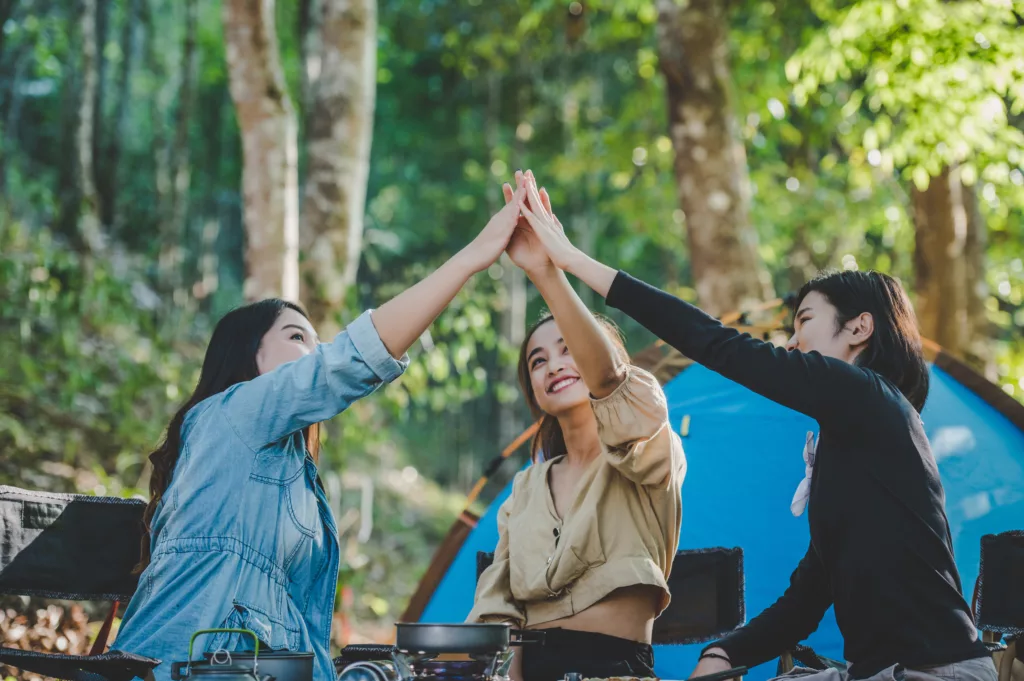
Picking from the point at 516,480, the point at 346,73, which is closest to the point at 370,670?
the point at 516,480

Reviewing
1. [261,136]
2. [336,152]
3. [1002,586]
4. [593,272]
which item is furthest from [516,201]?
[336,152]

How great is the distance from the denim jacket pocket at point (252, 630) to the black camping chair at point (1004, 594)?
1.79 metres

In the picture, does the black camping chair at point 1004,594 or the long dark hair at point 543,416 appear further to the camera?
the long dark hair at point 543,416

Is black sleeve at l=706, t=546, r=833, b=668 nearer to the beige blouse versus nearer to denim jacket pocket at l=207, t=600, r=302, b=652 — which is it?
the beige blouse

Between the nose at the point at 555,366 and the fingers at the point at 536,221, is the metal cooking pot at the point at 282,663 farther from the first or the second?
the nose at the point at 555,366

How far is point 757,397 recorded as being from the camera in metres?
3.75

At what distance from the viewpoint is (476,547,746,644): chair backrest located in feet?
9.43

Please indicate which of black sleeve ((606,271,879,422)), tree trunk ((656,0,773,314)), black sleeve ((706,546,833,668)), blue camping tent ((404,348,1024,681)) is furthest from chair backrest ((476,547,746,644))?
tree trunk ((656,0,773,314))

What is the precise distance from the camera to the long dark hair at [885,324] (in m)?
2.16

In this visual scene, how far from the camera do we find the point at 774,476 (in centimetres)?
362

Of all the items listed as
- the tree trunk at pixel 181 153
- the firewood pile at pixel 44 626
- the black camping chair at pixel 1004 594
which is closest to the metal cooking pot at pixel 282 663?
the black camping chair at pixel 1004 594

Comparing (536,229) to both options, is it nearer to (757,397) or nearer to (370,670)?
(370,670)

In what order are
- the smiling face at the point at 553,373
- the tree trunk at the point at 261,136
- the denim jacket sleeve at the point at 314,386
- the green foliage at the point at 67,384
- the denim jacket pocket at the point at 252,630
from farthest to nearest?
the green foliage at the point at 67,384 < the tree trunk at the point at 261,136 < the smiling face at the point at 553,373 < the denim jacket pocket at the point at 252,630 < the denim jacket sleeve at the point at 314,386

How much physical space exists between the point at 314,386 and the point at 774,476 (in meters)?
2.18
